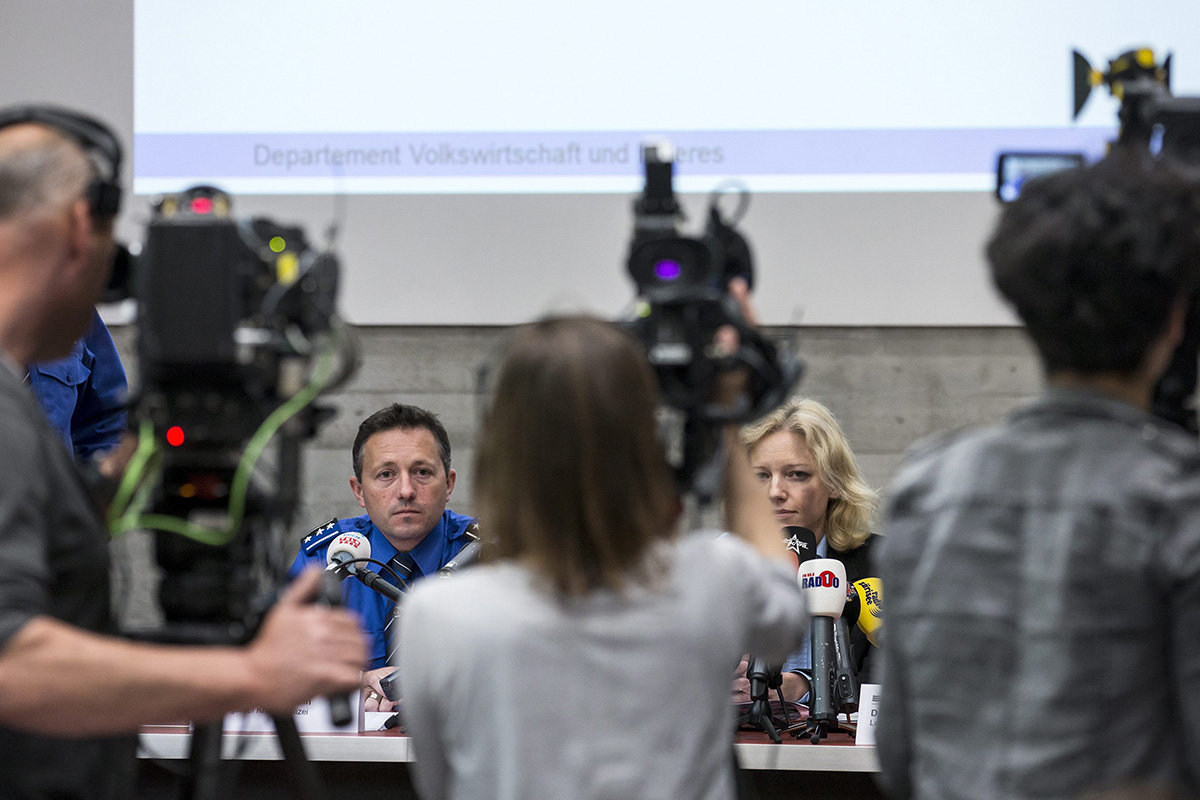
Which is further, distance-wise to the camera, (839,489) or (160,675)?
(839,489)

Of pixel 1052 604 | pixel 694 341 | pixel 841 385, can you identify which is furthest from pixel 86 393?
pixel 841 385

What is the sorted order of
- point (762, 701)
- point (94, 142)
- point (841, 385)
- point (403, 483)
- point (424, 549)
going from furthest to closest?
point (841, 385) < point (424, 549) < point (403, 483) < point (762, 701) < point (94, 142)

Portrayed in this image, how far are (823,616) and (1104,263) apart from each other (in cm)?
113

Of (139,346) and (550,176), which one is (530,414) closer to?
Answer: (139,346)

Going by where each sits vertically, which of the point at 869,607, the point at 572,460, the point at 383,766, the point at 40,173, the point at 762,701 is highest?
the point at 40,173

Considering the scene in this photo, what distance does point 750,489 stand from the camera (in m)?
1.30

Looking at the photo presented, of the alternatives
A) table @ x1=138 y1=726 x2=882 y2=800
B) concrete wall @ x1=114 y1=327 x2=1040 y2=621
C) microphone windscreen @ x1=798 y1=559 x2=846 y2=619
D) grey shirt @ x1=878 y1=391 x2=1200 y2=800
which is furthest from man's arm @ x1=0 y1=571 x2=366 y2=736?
concrete wall @ x1=114 y1=327 x2=1040 y2=621

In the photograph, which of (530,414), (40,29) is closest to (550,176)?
(40,29)

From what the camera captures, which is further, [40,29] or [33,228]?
[40,29]

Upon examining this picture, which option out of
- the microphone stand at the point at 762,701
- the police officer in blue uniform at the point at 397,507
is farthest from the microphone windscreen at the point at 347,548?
the microphone stand at the point at 762,701

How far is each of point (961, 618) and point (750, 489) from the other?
329mm

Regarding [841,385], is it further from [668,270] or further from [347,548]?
[668,270]

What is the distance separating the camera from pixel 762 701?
2.08 meters

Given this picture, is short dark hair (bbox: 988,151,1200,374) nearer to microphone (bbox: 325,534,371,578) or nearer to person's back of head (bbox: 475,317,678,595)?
person's back of head (bbox: 475,317,678,595)
